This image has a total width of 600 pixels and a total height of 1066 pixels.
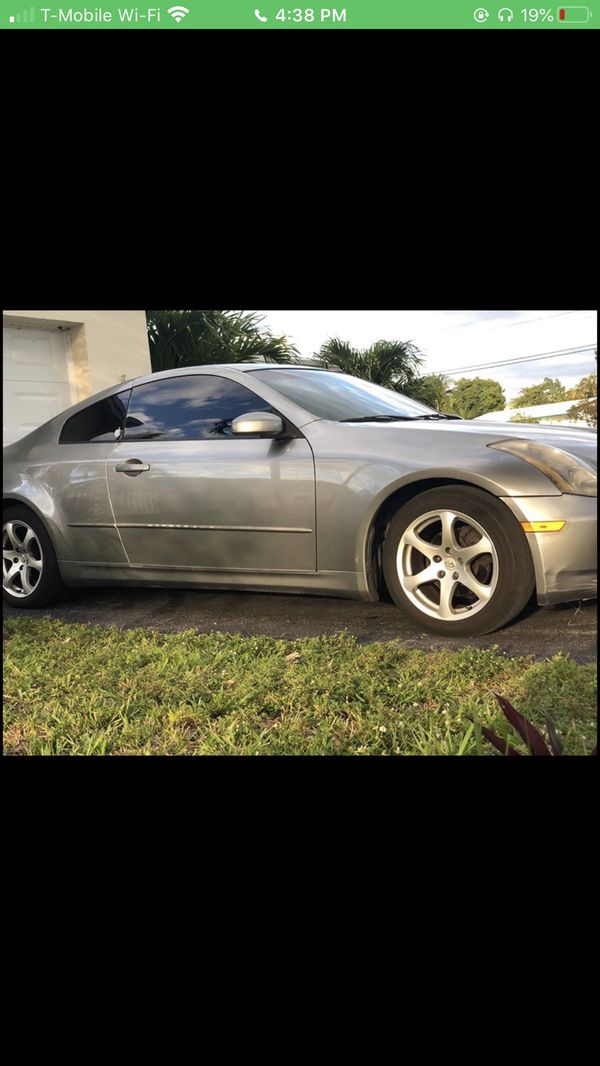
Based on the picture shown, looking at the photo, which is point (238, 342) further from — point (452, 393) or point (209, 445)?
point (452, 393)

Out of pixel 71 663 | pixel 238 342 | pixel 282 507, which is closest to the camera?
pixel 71 663

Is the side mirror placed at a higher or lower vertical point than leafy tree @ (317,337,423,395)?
lower

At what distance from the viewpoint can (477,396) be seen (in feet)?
11.4

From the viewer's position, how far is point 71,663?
11.1 ft

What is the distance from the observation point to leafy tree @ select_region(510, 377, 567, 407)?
8.11 feet

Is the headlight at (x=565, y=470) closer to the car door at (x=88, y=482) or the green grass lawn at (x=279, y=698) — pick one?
the green grass lawn at (x=279, y=698)

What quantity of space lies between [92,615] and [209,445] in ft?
4.02

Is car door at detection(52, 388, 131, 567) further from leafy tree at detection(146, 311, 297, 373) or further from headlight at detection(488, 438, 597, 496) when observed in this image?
headlight at detection(488, 438, 597, 496)

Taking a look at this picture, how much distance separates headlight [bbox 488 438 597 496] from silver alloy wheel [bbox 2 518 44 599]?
287 centimetres
